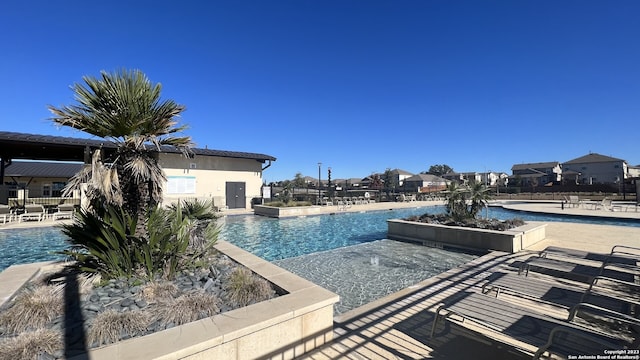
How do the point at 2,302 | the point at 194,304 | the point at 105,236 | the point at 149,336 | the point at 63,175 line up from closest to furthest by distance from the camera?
1. the point at 149,336
2. the point at 194,304
3. the point at 2,302
4. the point at 105,236
5. the point at 63,175

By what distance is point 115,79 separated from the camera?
366 centimetres

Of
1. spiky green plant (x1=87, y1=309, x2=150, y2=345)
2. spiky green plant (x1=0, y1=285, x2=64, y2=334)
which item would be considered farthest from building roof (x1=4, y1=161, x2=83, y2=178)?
spiky green plant (x1=87, y1=309, x2=150, y2=345)

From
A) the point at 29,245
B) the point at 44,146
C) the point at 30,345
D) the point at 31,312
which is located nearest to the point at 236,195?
the point at 44,146

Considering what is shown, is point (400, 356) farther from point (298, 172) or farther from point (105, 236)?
point (298, 172)

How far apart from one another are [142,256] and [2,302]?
1326 mm

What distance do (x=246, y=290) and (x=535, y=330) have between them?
2883 mm

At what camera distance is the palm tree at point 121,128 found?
356 cm

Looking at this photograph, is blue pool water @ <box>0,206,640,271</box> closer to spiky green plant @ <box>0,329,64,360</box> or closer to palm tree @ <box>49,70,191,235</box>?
palm tree @ <box>49,70,191,235</box>

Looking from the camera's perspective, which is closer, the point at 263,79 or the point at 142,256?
the point at 142,256

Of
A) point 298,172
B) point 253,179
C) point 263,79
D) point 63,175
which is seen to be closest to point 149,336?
point 263,79

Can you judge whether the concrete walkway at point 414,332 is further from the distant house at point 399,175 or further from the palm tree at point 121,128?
the distant house at point 399,175

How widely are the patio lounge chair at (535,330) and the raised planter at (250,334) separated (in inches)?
46.4

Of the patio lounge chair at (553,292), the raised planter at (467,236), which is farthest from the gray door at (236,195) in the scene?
the patio lounge chair at (553,292)

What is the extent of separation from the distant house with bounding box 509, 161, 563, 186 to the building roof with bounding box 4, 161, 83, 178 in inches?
2685
